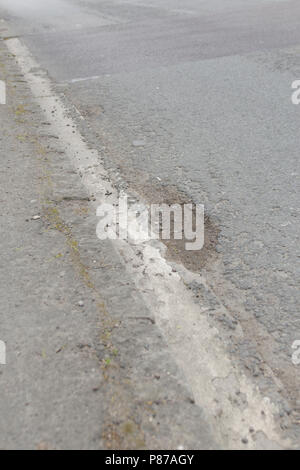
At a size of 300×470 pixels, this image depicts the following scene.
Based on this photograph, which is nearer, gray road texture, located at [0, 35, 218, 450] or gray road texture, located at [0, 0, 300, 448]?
gray road texture, located at [0, 35, 218, 450]

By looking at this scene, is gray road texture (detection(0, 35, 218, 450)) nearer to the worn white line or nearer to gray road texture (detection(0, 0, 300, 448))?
the worn white line

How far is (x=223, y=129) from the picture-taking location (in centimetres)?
423

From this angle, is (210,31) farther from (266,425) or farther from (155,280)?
(266,425)

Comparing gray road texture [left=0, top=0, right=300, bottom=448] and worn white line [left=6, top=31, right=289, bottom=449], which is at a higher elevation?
gray road texture [left=0, top=0, right=300, bottom=448]

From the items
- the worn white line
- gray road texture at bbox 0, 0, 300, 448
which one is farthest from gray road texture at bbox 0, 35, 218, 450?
gray road texture at bbox 0, 0, 300, 448

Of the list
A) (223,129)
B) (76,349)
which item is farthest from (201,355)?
(223,129)

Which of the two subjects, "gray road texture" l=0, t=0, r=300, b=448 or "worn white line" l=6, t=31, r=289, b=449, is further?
"gray road texture" l=0, t=0, r=300, b=448

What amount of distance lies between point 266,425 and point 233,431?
0.13m

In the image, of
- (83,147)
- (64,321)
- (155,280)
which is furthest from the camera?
(83,147)

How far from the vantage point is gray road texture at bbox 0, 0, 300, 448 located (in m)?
2.26

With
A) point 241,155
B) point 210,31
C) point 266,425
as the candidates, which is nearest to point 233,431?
point 266,425

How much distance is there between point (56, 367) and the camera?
185cm
